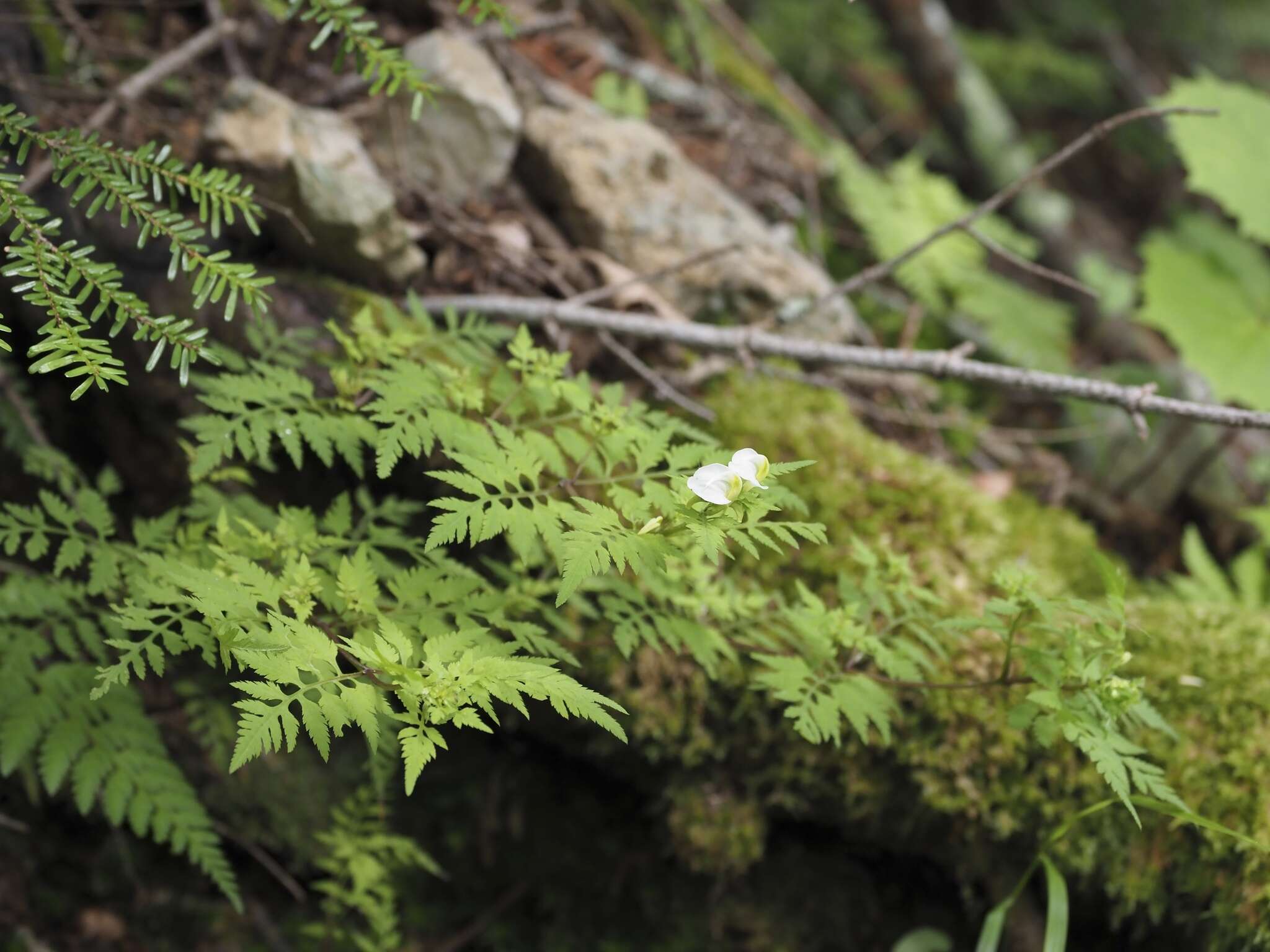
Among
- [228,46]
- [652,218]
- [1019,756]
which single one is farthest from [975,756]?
[228,46]

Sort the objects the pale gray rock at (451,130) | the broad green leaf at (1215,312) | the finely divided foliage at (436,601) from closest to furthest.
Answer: the finely divided foliage at (436,601) < the pale gray rock at (451,130) < the broad green leaf at (1215,312)

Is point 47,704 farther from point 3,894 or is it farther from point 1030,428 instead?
point 1030,428

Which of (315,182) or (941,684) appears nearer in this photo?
(941,684)

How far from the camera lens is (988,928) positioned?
2066 millimetres

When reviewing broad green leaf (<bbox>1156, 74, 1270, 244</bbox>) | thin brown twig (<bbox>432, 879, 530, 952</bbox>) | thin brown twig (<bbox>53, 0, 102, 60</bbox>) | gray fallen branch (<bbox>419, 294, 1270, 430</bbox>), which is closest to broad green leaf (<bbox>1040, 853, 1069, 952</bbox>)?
gray fallen branch (<bbox>419, 294, 1270, 430</bbox>)

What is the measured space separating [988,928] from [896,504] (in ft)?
3.76

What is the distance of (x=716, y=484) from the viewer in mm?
1476

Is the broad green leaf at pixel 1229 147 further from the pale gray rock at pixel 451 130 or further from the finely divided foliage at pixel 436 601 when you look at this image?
the pale gray rock at pixel 451 130

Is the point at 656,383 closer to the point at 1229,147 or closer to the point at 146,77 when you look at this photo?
the point at 146,77

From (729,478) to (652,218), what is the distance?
1987mm

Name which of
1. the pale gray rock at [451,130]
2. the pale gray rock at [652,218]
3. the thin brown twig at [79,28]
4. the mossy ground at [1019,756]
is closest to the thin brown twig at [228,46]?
the thin brown twig at [79,28]

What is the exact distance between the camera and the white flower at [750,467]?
4.87 feet

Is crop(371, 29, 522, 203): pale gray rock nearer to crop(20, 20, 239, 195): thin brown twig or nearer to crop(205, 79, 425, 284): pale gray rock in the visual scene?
crop(205, 79, 425, 284): pale gray rock

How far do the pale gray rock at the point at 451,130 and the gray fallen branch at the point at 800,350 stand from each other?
521 mm
